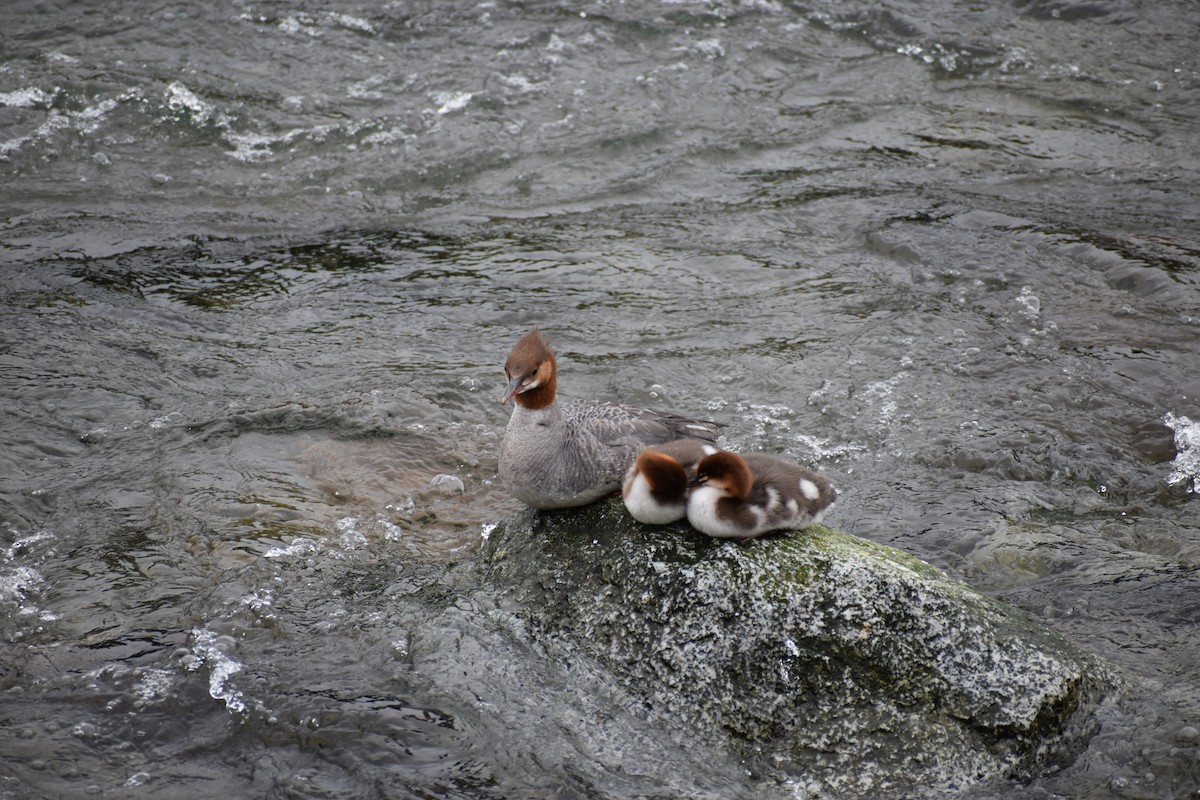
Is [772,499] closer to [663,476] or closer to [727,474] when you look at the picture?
[727,474]

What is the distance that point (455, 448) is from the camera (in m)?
6.92

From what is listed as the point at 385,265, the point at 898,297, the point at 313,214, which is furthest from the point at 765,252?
the point at 313,214

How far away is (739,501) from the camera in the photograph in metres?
4.18

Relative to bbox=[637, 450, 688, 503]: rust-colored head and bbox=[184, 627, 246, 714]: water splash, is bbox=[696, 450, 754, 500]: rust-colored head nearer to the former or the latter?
bbox=[637, 450, 688, 503]: rust-colored head

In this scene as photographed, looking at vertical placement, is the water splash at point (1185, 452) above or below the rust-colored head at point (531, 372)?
below

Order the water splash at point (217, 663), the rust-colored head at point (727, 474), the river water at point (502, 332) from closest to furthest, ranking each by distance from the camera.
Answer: the rust-colored head at point (727, 474), the river water at point (502, 332), the water splash at point (217, 663)

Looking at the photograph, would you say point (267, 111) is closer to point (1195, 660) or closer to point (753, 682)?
point (753, 682)

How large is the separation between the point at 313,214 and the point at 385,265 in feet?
3.58

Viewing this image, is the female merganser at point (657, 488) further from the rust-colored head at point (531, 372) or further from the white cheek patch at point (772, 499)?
the rust-colored head at point (531, 372)

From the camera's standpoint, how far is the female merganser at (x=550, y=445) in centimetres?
467

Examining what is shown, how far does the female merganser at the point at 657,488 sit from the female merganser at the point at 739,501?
0.19ft

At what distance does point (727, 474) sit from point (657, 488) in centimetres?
28

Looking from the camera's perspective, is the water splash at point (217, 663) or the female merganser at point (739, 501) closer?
the female merganser at point (739, 501)

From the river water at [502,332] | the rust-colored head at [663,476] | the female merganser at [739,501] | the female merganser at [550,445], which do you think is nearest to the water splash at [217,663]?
the river water at [502,332]
